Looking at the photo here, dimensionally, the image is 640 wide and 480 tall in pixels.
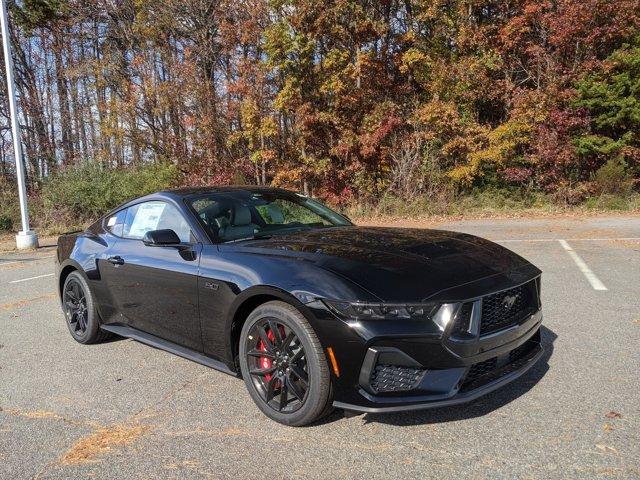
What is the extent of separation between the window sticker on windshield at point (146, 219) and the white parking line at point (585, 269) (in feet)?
16.7

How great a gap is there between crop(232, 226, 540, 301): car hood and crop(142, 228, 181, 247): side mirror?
1.67 ft

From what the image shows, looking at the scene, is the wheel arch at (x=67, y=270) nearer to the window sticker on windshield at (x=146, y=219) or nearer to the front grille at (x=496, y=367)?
the window sticker on windshield at (x=146, y=219)

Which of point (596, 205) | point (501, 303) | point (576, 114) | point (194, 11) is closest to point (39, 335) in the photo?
point (501, 303)

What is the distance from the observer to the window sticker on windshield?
443cm

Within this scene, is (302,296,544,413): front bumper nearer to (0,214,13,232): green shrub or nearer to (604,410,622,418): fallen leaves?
(604,410,622,418): fallen leaves

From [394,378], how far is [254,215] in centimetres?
194

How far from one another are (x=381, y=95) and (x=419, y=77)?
1.51 m

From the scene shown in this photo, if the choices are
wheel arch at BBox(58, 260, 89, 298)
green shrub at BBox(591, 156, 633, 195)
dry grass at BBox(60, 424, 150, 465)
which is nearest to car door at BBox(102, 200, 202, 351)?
wheel arch at BBox(58, 260, 89, 298)

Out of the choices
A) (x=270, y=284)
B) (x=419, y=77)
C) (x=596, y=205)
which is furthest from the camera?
(x=419, y=77)

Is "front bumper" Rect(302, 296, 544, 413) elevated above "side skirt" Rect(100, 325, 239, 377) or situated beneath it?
elevated above

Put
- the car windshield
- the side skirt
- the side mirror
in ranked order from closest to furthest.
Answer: the side skirt
the side mirror
the car windshield

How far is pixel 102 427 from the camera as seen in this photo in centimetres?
Result: 337

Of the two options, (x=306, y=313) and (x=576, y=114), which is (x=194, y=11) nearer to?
(x=576, y=114)

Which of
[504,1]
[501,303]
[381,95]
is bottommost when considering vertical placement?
[501,303]
